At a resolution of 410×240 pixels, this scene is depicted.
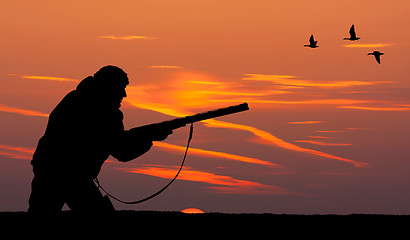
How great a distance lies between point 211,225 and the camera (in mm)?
14680

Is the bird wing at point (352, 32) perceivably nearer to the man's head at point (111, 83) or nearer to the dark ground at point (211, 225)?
the dark ground at point (211, 225)

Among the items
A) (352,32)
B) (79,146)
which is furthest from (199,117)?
(352,32)

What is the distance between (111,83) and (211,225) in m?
3.85

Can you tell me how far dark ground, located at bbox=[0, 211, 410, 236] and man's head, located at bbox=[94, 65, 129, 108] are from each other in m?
1.78

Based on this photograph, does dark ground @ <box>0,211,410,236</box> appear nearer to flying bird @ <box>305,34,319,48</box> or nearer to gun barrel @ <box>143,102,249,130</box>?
gun barrel @ <box>143,102,249,130</box>

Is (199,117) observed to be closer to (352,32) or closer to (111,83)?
(111,83)

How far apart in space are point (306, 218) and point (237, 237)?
10.5 feet

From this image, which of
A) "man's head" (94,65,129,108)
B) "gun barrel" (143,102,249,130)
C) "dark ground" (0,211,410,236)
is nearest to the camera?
"dark ground" (0,211,410,236)

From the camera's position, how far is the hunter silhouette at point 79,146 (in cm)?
1185

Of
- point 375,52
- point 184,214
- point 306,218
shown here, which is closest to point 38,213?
point 184,214

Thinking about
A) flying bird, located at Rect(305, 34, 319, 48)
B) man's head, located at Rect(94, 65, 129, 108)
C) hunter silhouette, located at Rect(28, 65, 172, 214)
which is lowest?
hunter silhouette, located at Rect(28, 65, 172, 214)

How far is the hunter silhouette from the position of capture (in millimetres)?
11852

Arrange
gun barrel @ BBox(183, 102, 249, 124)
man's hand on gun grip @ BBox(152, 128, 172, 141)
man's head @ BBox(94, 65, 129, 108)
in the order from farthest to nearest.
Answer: gun barrel @ BBox(183, 102, 249, 124) < man's hand on gun grip @ BBox(152, 128, 172, 141) < man's head @ BBox(94, 65, 129, 108)

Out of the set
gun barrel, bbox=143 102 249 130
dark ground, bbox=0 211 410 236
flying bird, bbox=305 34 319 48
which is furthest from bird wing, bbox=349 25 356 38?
gun barrel, bbox=143 102 249 130
